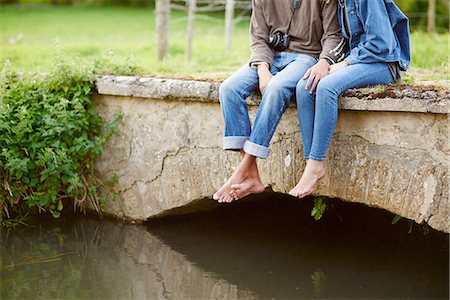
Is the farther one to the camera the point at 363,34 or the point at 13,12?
the point at 13,12

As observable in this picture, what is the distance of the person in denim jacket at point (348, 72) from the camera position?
388cm

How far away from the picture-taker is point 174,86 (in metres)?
4.79

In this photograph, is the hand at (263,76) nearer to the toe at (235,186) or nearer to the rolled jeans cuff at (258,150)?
the rolled jeans cuff at (258,150)

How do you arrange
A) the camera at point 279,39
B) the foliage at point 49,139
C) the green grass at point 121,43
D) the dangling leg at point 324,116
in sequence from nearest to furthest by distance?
the dangling leg at point 324,116 < the camera at point 279,39 < the foliage at point 49,139 < the green grass at point 121,43

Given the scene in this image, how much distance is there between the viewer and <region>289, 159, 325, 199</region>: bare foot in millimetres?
3904

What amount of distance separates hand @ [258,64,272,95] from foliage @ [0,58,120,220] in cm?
139

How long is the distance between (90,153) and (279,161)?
1554 millimetres

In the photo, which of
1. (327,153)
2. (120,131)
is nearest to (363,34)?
(327,153)

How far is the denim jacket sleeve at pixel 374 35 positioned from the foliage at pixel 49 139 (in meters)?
1.97

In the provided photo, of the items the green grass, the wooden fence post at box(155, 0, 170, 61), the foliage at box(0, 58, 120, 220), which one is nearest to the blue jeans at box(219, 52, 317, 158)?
the green grass

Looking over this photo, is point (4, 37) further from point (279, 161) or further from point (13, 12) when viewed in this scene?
point (279, 161)

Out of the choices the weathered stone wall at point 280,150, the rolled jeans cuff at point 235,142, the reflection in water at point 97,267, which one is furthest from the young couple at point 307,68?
the reflection in water at point 97,267

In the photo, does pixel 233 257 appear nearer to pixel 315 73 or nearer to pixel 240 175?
pixel 240 175

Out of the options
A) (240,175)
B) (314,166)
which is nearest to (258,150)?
(240,175)
